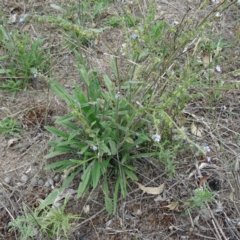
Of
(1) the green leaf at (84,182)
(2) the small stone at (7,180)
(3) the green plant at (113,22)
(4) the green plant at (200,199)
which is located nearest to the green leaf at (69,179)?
(1) the green leaf at (84,182)

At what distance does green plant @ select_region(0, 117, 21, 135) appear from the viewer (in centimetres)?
280

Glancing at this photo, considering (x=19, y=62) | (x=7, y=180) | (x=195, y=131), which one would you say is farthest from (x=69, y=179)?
(x=19, y=62)

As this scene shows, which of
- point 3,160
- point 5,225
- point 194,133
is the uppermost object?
point 194,133

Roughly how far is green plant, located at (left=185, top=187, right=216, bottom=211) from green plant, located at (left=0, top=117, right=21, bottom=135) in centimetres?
139

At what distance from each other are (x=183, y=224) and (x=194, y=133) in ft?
2.27

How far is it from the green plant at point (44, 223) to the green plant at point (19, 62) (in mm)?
1121

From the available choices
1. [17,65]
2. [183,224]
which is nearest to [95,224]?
[183,224]

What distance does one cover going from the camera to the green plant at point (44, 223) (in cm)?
228

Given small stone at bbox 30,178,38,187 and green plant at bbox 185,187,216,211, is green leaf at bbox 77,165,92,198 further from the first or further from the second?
green plant at bbox 185,187,216,211

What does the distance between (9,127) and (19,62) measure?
600 millimetres

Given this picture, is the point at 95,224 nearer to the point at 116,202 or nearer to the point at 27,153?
the point at 116,202

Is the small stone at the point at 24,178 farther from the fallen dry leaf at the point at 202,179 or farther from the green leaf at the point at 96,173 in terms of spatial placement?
the fallen dry leaf at the point at 202,179

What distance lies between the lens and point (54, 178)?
104 inches

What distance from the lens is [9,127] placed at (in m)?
2.81
